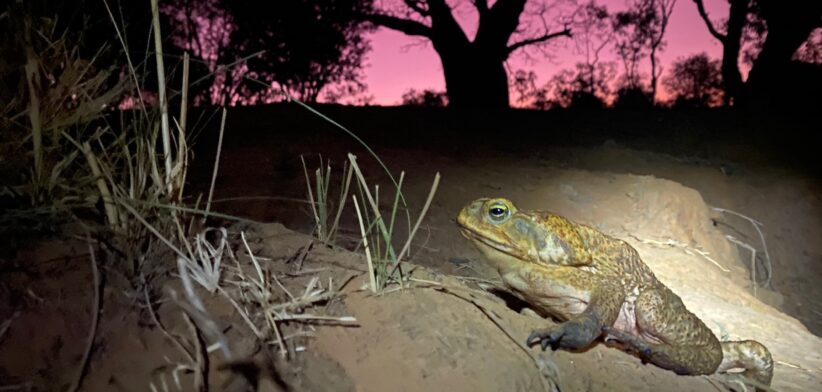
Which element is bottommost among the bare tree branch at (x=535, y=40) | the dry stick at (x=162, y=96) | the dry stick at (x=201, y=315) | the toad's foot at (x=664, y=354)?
the toad's foot at (x=664, y=354)

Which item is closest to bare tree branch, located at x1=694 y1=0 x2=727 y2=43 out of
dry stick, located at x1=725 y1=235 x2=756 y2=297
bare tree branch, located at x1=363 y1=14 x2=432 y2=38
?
bare tree branch, located at x1=363 y1=14 x2=432 y2=38

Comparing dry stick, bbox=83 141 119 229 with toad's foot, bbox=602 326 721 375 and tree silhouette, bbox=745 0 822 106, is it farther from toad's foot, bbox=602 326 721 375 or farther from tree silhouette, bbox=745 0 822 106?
tree silhouette, bbox=745 0 822 106

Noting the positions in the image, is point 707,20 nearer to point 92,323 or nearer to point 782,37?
point 782,37

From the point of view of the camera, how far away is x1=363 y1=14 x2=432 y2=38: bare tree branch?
14.9 metres

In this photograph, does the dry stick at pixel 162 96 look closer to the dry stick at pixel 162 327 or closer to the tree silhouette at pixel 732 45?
the dry stick at pixel 162 327

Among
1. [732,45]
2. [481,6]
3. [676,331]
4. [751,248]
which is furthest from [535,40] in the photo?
[676,331]

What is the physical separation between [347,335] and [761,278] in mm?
5390

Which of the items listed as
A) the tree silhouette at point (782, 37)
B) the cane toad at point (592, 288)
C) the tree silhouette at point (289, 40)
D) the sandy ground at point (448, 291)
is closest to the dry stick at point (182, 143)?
the sandy ground at point (448, 291)

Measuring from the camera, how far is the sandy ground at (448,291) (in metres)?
1.36

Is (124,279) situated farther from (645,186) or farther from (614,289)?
(645,186)

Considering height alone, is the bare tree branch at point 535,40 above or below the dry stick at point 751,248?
above

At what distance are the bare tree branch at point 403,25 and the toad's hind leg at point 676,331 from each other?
13.5m

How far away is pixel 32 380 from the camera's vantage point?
4.01 feet


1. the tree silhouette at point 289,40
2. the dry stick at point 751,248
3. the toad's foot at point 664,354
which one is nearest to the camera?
the toad's foot at point 664,354
